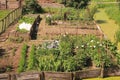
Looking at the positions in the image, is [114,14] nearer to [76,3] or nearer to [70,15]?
[76,3]

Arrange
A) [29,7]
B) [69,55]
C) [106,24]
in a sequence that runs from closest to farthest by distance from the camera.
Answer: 1. [69,55]
2. [106,24]
3. [29,7]

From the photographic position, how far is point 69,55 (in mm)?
18922

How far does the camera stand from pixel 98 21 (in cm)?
3047

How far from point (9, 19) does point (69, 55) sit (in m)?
10.3

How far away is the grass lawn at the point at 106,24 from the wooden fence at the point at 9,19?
23.9 ft

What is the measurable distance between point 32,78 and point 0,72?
2074mm

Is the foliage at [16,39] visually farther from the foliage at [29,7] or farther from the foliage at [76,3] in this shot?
the foliage at [76,3]

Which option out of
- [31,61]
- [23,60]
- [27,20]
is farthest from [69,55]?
[27,20]

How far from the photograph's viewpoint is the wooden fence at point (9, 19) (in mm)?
25203

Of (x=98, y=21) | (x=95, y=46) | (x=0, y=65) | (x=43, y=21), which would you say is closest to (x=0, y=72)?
(x=0, y=65)

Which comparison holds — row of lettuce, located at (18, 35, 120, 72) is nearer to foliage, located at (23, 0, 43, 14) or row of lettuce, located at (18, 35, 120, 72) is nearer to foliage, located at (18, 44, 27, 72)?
foliage, located at (18, 44, 27, 72)

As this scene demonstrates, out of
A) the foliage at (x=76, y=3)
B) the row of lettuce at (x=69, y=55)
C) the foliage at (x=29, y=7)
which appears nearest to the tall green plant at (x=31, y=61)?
the row of lettuce at (x=69, y=55)

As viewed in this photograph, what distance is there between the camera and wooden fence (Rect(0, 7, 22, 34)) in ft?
82.7

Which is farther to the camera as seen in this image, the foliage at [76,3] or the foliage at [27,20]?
the foliage at [76,3]
